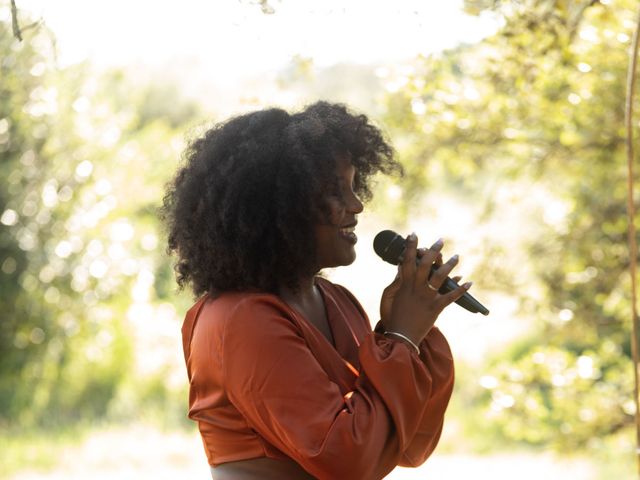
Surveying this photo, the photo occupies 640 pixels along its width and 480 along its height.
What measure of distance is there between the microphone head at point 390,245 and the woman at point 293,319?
64 millimetres

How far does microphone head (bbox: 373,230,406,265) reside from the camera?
216 cm

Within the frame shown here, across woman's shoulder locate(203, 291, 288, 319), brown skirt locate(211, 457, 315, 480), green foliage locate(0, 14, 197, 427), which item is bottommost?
green foliage locate(0, 14, 197, 427)

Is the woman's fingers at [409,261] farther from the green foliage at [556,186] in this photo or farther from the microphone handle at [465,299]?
the green foliage at [556,186]

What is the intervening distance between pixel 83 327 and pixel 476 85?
200 inches

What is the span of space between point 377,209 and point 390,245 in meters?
0.65

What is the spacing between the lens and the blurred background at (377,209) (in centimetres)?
353

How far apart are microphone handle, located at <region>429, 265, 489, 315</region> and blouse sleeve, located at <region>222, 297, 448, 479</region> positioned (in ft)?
0.56

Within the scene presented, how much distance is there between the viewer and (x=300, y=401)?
6.23 ft

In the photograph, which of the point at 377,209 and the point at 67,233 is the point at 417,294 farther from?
the point at 67,233

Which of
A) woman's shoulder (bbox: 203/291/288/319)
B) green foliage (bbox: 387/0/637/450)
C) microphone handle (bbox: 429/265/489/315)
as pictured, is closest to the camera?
woman's shoulder (bbox: 203/291/288/319)

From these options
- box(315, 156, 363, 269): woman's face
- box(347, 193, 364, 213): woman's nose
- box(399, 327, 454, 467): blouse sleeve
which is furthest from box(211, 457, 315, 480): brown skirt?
box(347, 193, 364, 213): woman's nose

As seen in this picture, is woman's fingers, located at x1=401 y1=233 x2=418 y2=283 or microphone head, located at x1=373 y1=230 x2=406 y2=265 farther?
microphone head, located at x1=373 y1=230 x2=406 y2=265

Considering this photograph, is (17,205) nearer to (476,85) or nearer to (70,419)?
(70,419)

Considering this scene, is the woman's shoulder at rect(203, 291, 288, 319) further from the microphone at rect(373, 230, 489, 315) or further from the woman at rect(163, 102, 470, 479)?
the microphone at rect(373, 230, 489, 315)
